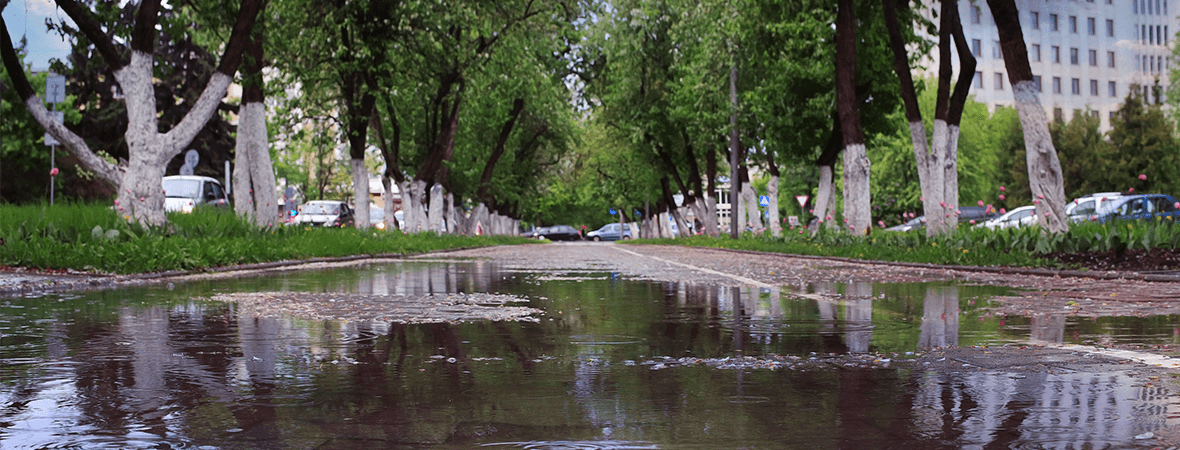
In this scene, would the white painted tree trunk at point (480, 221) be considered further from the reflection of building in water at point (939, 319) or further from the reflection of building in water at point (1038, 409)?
the reflection of building in water at point (1038, 409)

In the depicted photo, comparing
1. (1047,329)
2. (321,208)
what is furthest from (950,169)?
(321,208)

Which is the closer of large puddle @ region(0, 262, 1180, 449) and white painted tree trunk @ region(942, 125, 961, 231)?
large puddle @ region(0, 262, 1180, 449)

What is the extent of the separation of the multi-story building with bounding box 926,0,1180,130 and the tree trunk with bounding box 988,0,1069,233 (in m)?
85.2

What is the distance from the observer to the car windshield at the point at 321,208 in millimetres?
49106

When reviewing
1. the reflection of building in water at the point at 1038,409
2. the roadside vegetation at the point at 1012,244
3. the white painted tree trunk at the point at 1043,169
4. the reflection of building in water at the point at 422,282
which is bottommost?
the reflection of building in water at the point at 1038,409

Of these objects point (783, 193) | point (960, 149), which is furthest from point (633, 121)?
point (783, 193)

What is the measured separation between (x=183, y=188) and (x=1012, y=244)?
24.7 meters

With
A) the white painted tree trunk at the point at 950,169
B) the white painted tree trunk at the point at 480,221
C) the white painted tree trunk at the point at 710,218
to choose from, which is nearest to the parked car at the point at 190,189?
the white painted tree trunk at the point at 950,169

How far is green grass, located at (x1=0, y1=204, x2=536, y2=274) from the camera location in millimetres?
14858

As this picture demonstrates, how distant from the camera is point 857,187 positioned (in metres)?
28.1

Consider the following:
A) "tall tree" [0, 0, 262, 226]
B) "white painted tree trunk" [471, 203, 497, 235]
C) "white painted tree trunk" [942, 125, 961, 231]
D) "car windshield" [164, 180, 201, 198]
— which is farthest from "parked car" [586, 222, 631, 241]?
"tall tree" [0, 0, 262, 226]

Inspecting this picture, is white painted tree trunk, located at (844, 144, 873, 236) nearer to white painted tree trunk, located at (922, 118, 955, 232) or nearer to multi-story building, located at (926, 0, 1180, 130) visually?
white painted tree trunk, located at (922, 118, 955, 232)

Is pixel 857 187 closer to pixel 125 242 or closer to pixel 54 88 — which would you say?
pixel 125 242

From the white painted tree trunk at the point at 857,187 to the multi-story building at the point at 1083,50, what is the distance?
7820 centimetres
